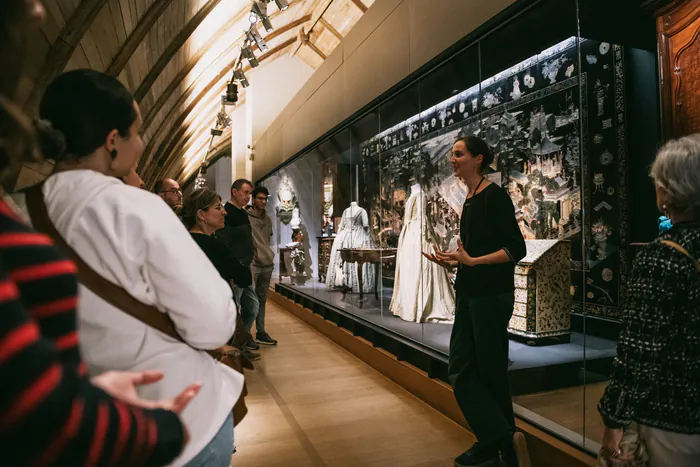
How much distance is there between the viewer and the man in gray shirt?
17.1 ft

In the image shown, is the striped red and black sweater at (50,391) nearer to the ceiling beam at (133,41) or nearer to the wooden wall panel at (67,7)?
the wooden wall panel at (67,7)

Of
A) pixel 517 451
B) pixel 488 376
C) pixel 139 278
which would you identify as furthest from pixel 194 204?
pixel 517 451

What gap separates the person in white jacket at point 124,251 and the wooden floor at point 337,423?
73.1 inches

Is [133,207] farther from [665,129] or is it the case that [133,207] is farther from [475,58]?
[475,58]

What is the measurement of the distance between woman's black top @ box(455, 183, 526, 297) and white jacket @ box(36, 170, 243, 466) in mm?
1637

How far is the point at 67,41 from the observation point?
2.92 meters

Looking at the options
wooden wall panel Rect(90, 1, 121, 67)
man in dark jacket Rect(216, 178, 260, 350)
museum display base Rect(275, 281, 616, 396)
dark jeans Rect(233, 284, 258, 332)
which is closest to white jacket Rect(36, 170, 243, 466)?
museum display base Rect(275, 281, 616, 396)

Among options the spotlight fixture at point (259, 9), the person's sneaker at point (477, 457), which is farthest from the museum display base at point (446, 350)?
the spotlight fixture at point (259, 9)

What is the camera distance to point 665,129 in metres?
2.58

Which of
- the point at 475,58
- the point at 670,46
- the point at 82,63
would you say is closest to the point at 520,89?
the point at 475,58

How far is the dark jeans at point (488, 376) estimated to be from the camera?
222cm

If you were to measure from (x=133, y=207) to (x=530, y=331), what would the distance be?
354cm

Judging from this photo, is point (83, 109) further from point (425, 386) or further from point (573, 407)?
point (425, 386)

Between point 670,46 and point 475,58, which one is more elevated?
point 475,58
